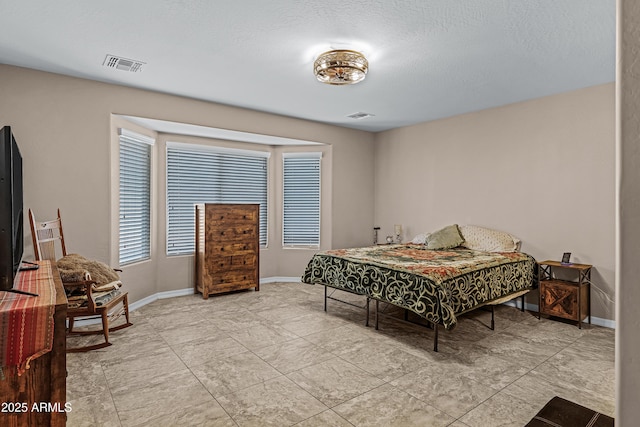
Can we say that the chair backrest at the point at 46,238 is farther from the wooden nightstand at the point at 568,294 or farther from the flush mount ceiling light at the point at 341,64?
the wooden nightstand at the point at 568,294

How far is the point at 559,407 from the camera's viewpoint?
170 centimetres

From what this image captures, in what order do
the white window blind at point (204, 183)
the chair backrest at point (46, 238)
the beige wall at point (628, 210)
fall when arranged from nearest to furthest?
1. the beige wall at point (628, 210)
2. the chair backrest at point (46, 238)
3. the white window blind at point (204, 183)

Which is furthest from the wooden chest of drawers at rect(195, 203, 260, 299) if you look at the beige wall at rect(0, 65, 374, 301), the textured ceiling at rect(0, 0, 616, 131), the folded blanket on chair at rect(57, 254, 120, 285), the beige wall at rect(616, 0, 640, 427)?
the beige wall at rect(616, 0, 640, 427)

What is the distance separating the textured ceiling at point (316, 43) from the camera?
2363 mm

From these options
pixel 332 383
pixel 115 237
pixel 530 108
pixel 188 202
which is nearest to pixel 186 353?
pixel 332 383

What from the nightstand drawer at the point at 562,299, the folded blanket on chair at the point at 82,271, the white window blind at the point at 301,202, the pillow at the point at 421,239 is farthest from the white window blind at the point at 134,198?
the nightstand drawer at the point at 562,299

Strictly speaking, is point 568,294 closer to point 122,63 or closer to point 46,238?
point 122,63

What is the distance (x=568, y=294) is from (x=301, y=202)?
3.91 meters

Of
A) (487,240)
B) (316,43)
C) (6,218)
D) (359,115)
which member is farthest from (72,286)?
(487,240)

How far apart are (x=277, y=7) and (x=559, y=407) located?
2849 mm

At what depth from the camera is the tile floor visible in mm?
2135

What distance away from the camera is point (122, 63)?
3.25 meters

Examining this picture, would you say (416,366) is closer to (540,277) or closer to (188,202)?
Result: (540,277)

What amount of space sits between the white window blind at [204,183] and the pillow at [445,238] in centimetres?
272
